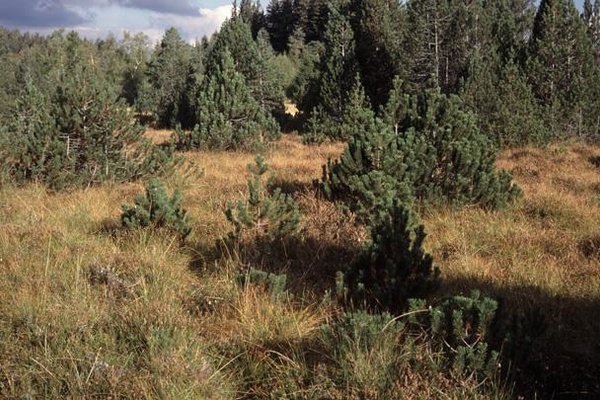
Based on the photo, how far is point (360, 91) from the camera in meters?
18.9

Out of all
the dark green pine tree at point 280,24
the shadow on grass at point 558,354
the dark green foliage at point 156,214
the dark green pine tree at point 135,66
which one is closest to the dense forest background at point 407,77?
the dark green foliage at point 156,214

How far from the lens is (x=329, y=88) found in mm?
19391

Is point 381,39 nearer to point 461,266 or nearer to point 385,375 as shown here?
point 461,266

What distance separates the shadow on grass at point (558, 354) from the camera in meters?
2.70

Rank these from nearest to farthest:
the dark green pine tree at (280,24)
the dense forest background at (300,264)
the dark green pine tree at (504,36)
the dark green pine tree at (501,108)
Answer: the dense forest background at (300,264), the dark green pine tree at (501,108), the dark green pine tree at (504,36), the dark green pine tree at (280,24)

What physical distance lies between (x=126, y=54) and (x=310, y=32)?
97.2 feet

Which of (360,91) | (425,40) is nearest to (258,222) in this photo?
(360,91)

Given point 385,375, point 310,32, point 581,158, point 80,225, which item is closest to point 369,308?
point 385,375

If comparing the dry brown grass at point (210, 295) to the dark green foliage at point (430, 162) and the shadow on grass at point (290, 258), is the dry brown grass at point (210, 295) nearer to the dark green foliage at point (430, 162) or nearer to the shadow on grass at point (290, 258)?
the shadow on grass at point (290, 258)

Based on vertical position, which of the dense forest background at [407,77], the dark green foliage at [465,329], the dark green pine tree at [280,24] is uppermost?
the dark green pine tree at [280,24]

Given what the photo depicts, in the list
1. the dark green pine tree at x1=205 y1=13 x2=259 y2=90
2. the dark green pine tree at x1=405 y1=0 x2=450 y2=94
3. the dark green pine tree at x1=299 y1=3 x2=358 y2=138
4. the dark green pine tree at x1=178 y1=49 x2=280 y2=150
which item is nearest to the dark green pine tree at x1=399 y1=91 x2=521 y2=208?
the dark green pine tree at x1=178 y1=49 x2=280 y2=150

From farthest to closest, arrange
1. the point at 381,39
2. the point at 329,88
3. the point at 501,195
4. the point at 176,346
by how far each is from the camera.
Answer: the point at 381,39, the point at 329,88, the point at 501,195, the point at 176,346

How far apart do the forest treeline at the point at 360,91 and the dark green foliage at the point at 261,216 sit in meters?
3.51

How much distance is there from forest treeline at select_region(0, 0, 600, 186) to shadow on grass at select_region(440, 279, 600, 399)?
4576 millimetres
